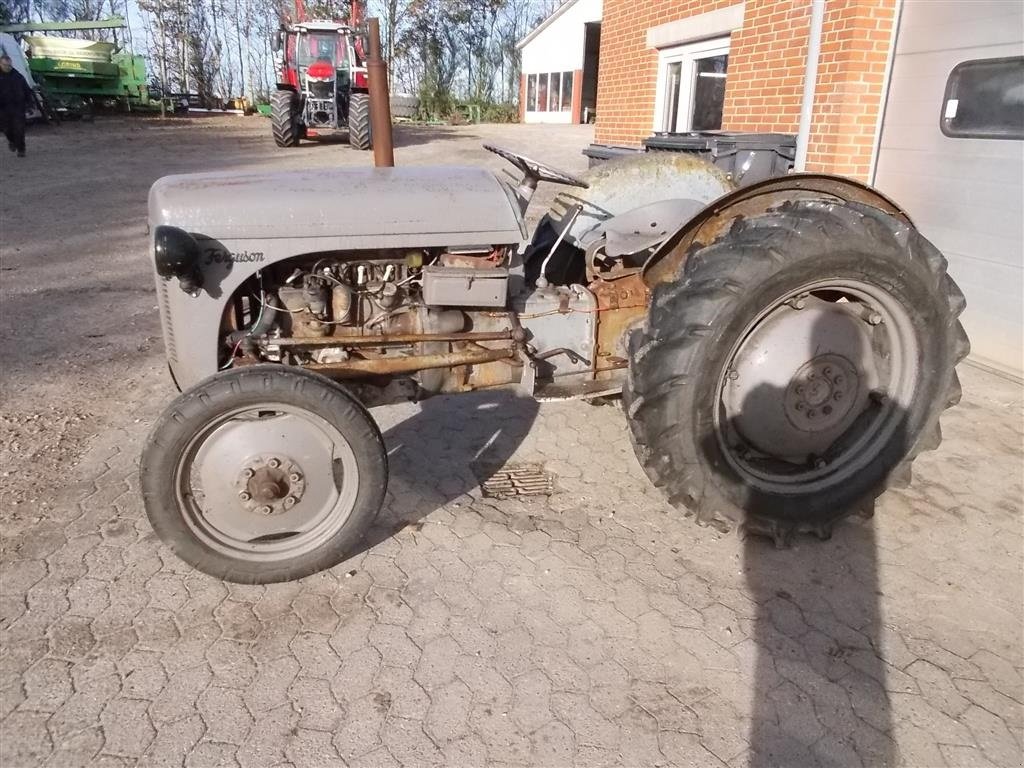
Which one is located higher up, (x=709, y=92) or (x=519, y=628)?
(x=709, y=92)

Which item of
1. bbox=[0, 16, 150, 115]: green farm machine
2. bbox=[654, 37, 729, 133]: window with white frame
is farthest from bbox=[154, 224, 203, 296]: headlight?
bbox=[0, 16, 150, 115]: green farm machine

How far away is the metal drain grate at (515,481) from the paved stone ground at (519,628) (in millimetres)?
81

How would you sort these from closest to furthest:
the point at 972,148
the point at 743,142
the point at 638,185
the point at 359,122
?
1. the point at 638,185
2. the point at 972,148
3. the point at 743,142
4. the point at 359,122

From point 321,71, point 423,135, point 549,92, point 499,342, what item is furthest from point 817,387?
point 549,92

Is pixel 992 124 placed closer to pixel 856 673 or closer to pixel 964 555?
pixel 964 555

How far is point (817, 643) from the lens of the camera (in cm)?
235

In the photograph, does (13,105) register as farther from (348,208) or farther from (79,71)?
(348,208)

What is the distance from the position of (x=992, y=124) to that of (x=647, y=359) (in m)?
3.52

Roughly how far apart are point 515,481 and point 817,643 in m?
1.43

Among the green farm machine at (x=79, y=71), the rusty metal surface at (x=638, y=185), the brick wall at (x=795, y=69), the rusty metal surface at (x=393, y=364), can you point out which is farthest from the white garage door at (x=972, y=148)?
the green farm machine at (x=79, y=71)

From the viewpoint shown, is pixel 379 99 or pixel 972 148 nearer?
pixel 379 99

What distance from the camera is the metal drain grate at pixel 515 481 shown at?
3.25 metres

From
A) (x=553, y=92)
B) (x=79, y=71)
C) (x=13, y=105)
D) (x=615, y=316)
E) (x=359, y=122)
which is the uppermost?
(x=553, y=92)

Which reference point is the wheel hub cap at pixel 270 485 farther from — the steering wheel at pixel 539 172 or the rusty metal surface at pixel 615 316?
the steering wheel at pixel 539 172
